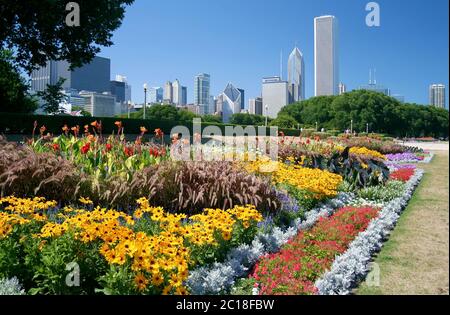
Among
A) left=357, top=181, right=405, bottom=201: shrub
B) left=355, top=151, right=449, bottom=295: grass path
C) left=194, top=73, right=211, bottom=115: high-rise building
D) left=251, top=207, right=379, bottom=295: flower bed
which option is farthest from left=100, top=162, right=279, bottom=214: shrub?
left=194, top=73, right=211, bottom=115: high-rise building

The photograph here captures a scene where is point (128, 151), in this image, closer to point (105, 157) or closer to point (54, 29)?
point (105, 157)

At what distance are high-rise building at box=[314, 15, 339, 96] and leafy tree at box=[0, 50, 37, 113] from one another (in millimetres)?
18318

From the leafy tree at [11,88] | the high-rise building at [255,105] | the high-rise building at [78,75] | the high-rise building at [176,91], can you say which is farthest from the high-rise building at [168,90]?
the leafy tree at [11,88]

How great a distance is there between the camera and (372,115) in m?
64.4

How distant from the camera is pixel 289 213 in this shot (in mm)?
5645

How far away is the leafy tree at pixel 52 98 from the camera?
20.9 metres

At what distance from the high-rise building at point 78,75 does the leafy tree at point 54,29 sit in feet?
7.56

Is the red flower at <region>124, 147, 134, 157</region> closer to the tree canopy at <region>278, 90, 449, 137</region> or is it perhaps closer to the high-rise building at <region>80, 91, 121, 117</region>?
the high-rise building at <region>80, 91, 121, 117</region>

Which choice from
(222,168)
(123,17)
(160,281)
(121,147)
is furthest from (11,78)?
(160,281)

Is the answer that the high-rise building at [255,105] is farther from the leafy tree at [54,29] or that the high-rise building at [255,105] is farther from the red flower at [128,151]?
the red flower at [128,151]

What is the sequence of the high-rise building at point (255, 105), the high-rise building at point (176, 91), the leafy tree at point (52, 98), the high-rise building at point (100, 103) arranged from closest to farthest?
the leafy tree at point (52, 98) → the high-rise building at point (100, 103) → the high-rise building at point (176, 91) → the high-rise building at point (255, 105)

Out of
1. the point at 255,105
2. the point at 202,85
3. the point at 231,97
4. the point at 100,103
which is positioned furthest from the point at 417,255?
the point at 255,105

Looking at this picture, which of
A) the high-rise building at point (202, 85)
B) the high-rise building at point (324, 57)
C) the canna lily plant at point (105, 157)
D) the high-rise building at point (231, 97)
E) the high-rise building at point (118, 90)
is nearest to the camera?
the high-rise building at point (324, 57)

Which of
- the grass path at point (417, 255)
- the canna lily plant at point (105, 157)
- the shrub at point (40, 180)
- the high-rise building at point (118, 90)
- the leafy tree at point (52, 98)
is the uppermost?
the high-rise building at point (118, 90)
